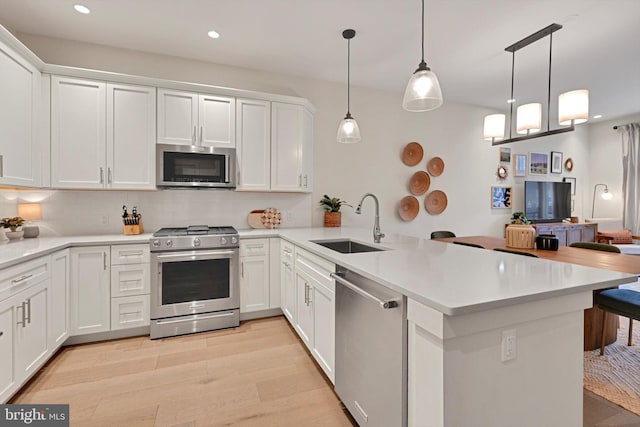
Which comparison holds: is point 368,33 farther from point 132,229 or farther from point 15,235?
point 15,235

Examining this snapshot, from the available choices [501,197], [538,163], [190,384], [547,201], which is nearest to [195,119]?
[190,384]

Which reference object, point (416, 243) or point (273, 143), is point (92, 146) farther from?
point (416, 243)

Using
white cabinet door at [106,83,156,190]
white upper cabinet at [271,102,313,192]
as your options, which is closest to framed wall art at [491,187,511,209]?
white upper cabinet at [271,102,313,192]

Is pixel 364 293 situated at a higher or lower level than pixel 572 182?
lower

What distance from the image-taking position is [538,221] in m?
5.55

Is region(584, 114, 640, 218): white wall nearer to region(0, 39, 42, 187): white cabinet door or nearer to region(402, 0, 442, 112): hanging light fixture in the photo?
region(402, 0, 442, 112): hanging light fixture

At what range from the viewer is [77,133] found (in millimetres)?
2738

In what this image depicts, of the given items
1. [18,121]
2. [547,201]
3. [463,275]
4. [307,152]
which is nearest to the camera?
[463,275]

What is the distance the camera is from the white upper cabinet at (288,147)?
3.43 m

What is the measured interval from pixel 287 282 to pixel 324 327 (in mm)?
990

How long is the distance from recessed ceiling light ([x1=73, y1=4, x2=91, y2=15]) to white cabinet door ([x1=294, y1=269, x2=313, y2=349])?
9.32 feet

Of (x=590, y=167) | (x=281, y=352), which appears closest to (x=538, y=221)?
(x=590, y=167)

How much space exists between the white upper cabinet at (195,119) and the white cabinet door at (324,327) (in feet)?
6.73

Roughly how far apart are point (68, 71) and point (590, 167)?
29.2 feet
